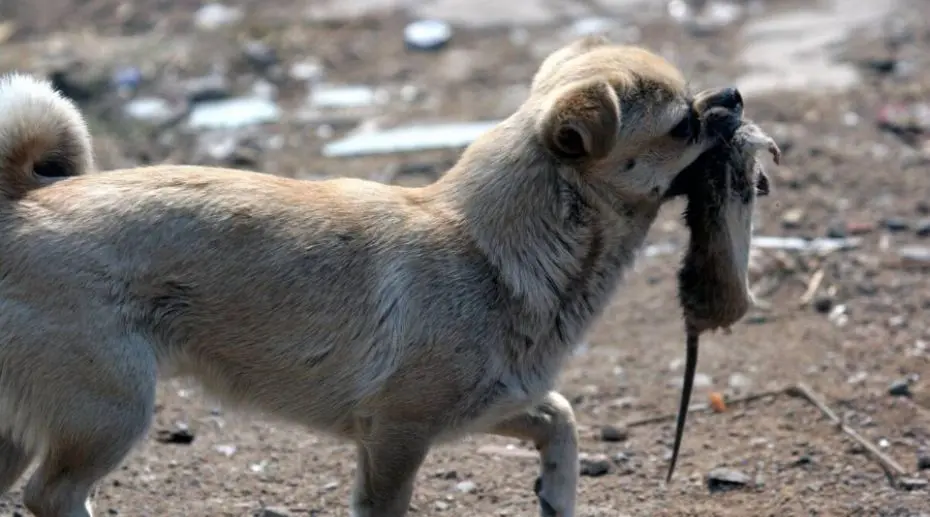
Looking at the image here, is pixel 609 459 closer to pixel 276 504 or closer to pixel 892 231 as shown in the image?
pixel 276 504

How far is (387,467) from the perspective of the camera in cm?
484

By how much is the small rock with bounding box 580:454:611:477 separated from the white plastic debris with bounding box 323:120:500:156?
346 cm

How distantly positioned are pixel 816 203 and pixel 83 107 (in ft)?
15.3

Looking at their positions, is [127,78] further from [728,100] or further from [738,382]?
[728,100]

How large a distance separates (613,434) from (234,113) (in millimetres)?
4503

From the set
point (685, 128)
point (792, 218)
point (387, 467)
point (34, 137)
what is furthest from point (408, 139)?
point (387, 467)

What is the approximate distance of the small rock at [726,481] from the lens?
18.9 ft

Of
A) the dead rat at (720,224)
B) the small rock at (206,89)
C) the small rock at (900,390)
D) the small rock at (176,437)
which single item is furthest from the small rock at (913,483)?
the small rock at (206,89)

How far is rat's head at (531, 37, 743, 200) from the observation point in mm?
4863

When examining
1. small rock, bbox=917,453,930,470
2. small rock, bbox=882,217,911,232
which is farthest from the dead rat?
small rock, bbox=882,217,911,232

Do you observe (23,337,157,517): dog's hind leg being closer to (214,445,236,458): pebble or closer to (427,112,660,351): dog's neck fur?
(427,112,660,351): dog's neck fur

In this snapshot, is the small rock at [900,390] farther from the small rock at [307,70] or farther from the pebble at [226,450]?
the small rock at [307,70]

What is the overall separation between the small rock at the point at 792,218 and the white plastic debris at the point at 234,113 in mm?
3365

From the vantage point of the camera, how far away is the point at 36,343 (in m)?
4.52
